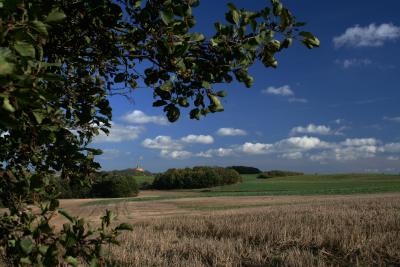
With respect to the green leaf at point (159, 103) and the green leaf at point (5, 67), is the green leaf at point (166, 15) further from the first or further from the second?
the green leaf at point (5, 67)

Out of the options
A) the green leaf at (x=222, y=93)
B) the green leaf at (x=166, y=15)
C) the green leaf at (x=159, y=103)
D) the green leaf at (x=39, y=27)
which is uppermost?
the green leaf at (x=166, y=15)

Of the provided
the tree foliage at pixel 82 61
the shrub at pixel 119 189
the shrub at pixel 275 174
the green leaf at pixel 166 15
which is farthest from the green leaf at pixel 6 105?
the shrub at pixel 275 174

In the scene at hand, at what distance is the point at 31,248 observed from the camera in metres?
3.00

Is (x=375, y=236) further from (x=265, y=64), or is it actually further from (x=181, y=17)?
(x=181, y=17)

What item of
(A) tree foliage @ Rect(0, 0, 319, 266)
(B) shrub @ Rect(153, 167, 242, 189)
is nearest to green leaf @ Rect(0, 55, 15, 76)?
(A) tree foliage @ Rect(0, 0, 319, 266)

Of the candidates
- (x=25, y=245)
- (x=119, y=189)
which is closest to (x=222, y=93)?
(x=25, y=245)

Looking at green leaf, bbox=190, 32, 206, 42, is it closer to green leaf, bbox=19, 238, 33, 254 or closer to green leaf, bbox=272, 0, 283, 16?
green leaf, bbox=272, 0, 283, 16

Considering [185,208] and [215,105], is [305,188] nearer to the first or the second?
[185,208]

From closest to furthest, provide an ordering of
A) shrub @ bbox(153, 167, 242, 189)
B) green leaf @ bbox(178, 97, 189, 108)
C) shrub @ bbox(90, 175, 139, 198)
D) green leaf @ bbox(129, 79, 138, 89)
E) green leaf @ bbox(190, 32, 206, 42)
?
1. green leaf @ bbox(190, 32, 206, 42)
2. green leaf @ bbox(178, 97, 189, 108)
3. green leaf @ bbox(129, 79, 138, 89)
4. shrub @ bbox(90, 175, 139, 198)
5. shrub @ bbox(153, 167, 242, 189)

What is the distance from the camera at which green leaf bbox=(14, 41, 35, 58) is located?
2027 millimetres

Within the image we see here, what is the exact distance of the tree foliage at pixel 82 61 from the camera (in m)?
2.16

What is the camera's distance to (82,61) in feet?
13.8

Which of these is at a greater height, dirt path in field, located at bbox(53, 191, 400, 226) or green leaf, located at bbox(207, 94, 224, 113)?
green leaf, located at bbox(207, 94, 224, 113)

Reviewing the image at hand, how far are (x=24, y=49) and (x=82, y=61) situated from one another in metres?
2.22
